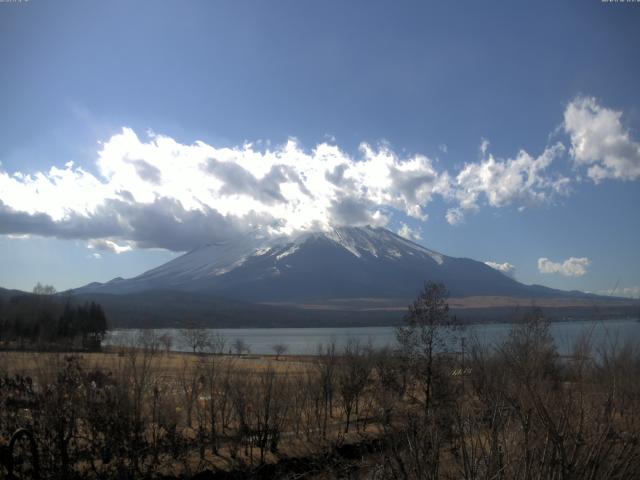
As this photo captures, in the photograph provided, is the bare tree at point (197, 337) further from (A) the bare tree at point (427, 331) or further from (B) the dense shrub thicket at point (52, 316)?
(A) the bare tree at point (427, 331)

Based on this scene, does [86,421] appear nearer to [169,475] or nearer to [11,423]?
[11,423]

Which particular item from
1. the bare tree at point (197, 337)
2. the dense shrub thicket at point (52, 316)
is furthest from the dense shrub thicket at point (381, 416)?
the bare tree at point (197, 337)

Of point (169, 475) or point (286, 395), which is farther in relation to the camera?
point (286, 395)

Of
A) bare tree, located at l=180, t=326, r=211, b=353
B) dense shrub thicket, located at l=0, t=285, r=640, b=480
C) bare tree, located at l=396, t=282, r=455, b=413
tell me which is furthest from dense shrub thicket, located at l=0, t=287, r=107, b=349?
dense shrub thicket, located at l=0, t=285, r=640, b=480

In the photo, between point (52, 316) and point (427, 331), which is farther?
point (52, 316)

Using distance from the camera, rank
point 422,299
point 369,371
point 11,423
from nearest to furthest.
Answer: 1. point 11,423
2. point 422,299
3. point 369,371

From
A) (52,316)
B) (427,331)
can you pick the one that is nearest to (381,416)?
(427,331)

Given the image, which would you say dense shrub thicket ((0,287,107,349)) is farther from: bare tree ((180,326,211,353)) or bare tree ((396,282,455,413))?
bare tree ((396,282,455,413))

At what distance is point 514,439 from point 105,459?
1190cm

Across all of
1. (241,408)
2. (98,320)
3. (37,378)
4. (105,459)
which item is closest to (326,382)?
(241,408)

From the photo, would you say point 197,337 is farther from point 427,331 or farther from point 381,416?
point 381,416

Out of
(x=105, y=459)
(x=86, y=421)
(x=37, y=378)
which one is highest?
(x=37, y=378)

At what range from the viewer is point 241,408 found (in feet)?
65.3

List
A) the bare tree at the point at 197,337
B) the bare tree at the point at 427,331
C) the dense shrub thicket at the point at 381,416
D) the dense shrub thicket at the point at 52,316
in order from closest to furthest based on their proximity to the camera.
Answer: the dense shrub thicket at the point at 381,416, the bare tree at the point at 427,331, the dense shrub thicket at the point at 52,316, the bare tree at the point at 197,337
